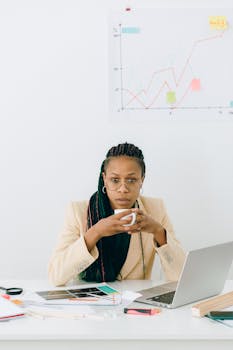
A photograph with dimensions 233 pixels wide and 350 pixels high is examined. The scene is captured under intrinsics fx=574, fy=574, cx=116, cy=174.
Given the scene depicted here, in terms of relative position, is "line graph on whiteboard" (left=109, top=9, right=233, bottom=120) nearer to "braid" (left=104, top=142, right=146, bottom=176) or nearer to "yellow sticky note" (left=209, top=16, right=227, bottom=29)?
"yellow sticky note" (left=209, top=16, right=227, bottom=29)

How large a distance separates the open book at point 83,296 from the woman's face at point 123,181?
1.30 ft

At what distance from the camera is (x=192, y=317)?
173 centimetres

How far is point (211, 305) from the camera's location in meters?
1.78

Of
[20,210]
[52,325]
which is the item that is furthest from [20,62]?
[52,325]

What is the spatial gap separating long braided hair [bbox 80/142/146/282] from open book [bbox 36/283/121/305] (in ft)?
0.70

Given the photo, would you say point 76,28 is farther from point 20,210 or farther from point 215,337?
point 215,337

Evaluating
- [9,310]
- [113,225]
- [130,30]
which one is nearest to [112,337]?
[9,310]

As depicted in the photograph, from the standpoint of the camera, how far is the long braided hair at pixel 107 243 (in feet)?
7.73

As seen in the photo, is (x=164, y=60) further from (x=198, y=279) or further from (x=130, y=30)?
(x=198, y=279)

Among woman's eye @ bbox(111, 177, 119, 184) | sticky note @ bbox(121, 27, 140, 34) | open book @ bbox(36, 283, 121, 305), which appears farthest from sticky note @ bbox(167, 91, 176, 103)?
open book @ bbox(36, 283, 121, 305)

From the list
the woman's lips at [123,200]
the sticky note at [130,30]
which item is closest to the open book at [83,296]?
the woman's lips at [123,200]

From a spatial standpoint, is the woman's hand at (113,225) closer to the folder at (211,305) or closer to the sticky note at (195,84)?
the folder at (211,305)

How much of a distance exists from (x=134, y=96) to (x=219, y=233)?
836mm

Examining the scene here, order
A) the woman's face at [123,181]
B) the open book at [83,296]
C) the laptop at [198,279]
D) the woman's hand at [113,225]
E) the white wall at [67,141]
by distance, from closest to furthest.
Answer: the laptop at [198,279]
the open book at [83,296]
the woman's hand at [113,225]
the woman's face at [123,181]
the white wall at [67,141]
